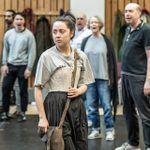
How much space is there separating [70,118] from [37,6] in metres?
6.50

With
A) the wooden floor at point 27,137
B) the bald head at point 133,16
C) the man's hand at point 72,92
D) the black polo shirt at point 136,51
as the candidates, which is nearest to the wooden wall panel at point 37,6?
the wooden floor at point 27,137

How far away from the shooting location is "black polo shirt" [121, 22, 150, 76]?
5.08 metres

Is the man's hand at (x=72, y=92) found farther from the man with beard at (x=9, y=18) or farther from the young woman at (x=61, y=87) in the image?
the man with beard at (x=9, y=18)

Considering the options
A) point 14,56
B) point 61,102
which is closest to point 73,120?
point 61,102

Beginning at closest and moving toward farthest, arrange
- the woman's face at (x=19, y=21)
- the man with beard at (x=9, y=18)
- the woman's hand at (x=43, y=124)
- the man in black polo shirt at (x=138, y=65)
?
the woman's hand at (x=43, y=124), the man in black polo shirt at (x=138, y=65), the woman's face at (x=19, y=21), the man with beard at (x=9, y=18)

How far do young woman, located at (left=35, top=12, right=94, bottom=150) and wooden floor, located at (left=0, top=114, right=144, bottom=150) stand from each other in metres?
2.29

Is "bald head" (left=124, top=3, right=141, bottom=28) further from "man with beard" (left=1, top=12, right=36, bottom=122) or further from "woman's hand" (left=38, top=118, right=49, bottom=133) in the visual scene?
"man with beard" (left=1, top=12, right=36, bottom=122)

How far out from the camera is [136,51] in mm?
5156

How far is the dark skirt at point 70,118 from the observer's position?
365 centimetres

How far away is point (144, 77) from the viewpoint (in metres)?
5.21

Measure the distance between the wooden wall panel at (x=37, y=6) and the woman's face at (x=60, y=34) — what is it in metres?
6.24

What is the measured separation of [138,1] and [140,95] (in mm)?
5280

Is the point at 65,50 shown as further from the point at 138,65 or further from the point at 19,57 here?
the point at 19,57

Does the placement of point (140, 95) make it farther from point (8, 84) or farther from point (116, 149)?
point (8, 84)
